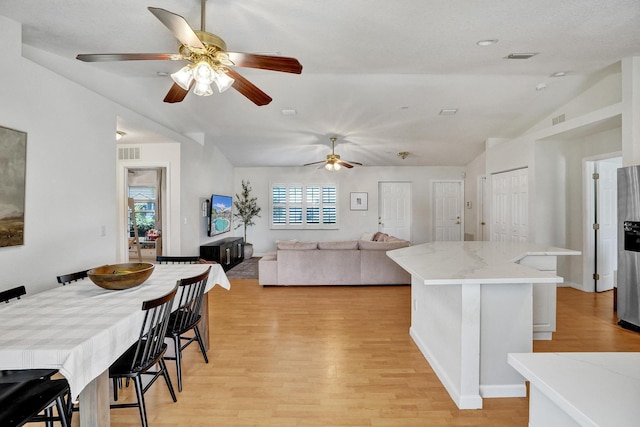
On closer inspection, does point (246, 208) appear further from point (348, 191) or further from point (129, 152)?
point (129, 152)

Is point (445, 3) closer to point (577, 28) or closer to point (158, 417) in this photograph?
point (577, 28)

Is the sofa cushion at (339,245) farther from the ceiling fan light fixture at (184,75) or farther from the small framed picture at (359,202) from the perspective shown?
the ceiling fan light fixture at (184,75)

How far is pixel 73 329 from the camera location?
1556 mm

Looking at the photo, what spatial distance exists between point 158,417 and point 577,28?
4490mm

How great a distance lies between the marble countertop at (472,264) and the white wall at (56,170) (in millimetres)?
3175

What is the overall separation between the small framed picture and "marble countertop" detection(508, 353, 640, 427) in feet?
25.6

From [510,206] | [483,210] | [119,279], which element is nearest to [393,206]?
[483,210]

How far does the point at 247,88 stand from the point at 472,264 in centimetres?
224

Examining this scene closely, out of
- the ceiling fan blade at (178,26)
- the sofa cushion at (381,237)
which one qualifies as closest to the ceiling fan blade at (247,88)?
the ceiling fan blade at (178,26)

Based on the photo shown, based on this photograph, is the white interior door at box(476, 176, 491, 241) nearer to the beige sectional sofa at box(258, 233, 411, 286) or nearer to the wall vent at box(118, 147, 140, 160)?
the beige sectional sofa at box(258, 233, 411, 286)

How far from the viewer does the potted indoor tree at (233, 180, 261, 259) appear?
8.45m

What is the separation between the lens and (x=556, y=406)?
754 millimetres

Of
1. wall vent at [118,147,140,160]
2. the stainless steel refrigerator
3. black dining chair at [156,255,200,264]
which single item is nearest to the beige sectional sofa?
black dining chair at [156,255,200,264]

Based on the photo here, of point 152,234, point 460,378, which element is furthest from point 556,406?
point 152,234
